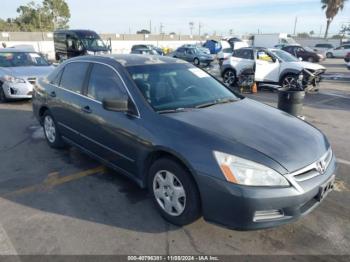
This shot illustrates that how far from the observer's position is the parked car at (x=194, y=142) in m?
2.57

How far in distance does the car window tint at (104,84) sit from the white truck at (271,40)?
3751 centimetres

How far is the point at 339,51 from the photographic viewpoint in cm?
3316

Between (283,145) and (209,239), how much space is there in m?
1.12

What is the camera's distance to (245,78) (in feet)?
39.3

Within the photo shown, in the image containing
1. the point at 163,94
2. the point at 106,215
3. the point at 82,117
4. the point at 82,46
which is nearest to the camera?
the point at 106,215

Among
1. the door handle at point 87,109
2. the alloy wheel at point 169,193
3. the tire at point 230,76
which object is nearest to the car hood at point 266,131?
the alloy wheel at point 169,193

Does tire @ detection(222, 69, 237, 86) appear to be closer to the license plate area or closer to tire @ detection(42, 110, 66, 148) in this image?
tire @ detection(42, 110, 66, 148)

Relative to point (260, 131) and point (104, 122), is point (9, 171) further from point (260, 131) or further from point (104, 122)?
point (260, 131)

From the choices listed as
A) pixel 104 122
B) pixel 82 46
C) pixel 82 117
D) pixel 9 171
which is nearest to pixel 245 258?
pixel 104 122

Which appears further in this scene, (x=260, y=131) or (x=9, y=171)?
(x=9, y=171)

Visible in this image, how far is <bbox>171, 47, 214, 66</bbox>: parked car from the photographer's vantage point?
2347cm

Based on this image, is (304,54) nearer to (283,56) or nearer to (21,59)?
(283,56)

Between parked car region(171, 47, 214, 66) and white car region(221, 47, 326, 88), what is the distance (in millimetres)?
10487

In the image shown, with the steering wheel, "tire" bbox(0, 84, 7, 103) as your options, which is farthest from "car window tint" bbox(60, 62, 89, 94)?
"tire" bbox(0, 84, 7, 103)
